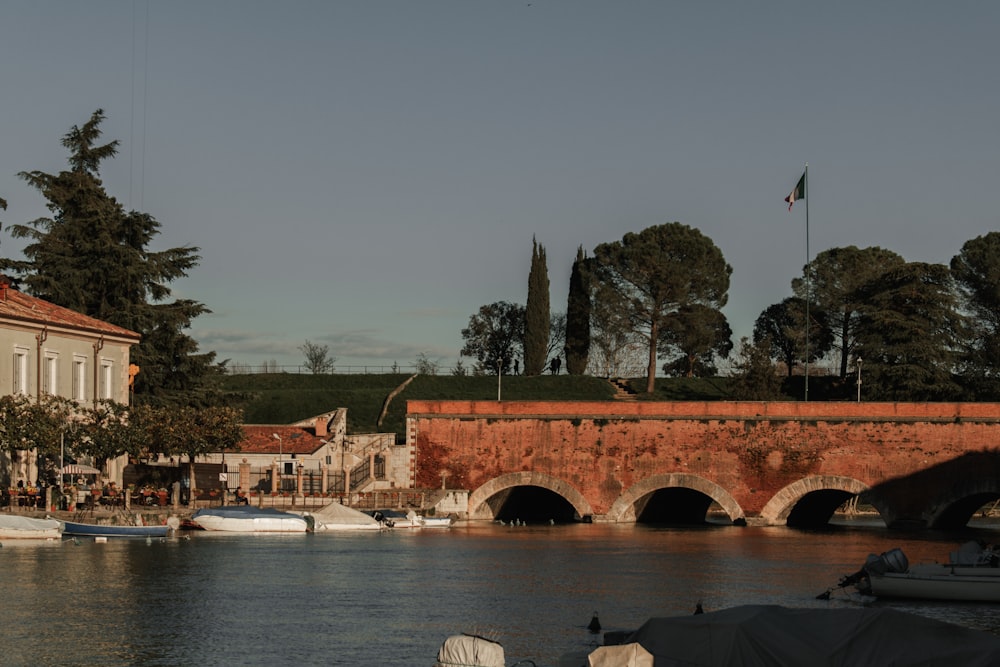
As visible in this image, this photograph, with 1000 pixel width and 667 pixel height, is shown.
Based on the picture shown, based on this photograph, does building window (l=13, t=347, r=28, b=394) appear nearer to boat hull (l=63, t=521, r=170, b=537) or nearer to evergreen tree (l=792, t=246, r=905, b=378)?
boat hull (l=63, t=521, r=170, b=537)

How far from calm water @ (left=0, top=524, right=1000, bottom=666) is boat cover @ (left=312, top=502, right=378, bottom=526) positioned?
257 cm

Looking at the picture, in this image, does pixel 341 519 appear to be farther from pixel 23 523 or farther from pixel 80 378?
pixel 23 523

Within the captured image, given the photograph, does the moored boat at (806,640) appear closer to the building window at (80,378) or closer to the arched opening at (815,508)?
the building window at (80,378)

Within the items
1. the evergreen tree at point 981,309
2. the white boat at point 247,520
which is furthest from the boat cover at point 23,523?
the evergreen tree at point 981,309

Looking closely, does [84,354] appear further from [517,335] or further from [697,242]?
[517,335]

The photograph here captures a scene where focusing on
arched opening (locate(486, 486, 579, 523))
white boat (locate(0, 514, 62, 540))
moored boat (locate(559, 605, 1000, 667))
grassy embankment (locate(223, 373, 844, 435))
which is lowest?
arched opening (locate(486, 486, 579, 523))

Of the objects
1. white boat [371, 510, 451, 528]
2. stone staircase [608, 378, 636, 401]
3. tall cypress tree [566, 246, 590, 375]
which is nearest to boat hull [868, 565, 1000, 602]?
white boat [371, 510, 451, 528]

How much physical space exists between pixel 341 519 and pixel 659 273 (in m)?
35.7

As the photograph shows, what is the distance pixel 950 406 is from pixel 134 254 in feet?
108

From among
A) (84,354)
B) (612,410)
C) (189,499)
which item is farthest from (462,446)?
(84,354)

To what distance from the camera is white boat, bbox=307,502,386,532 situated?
50812mm

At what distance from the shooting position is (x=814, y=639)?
15828 millimetres

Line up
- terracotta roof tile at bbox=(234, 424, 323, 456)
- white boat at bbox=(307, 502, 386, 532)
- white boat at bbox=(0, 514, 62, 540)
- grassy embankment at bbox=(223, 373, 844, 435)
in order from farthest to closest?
grassy embankment at bbox=(223, 373, 844, 435) < terracotta roof tile at bbox=(234, 424, 323, 456) < white boat at bbox=(307, 502, 386, 532) < white boat at bbox=(0, 514, 62, 540)

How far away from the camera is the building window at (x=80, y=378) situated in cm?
4888
